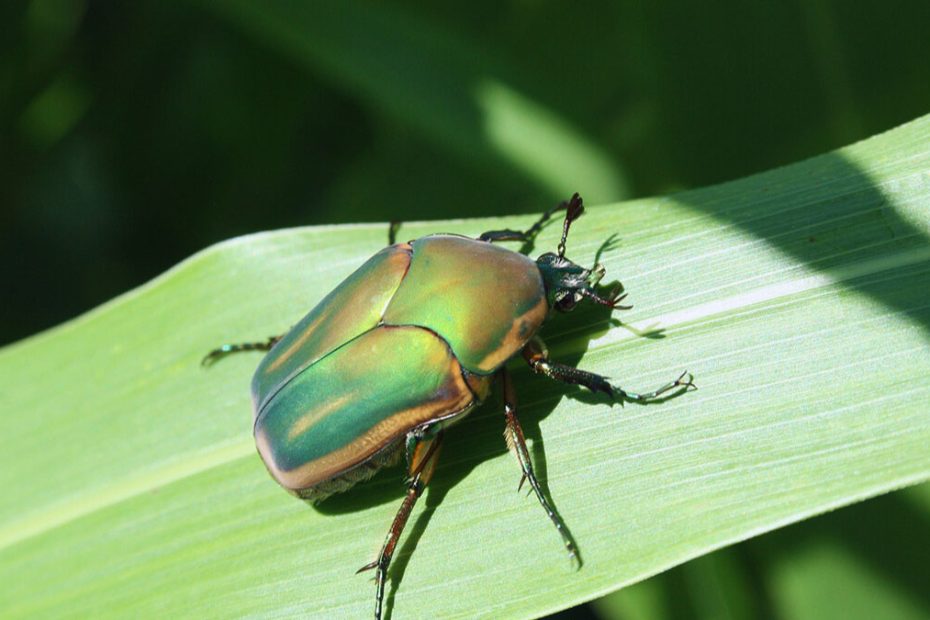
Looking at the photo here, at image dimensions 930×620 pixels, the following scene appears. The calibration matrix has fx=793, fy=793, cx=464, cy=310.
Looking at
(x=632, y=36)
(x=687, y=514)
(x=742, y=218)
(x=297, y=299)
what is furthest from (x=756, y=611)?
(x=632, y=36)

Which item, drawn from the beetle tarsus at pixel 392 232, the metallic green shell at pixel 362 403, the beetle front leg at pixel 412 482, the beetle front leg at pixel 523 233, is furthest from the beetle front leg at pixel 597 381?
the beetle tarsus at pixel 392 232

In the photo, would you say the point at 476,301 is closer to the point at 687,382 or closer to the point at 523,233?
the point at 523,233

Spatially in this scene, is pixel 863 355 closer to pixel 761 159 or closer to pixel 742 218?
pixel 742 218

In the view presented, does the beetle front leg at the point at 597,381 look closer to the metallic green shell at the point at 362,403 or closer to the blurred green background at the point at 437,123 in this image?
the metallic green shell at the point at 362,403

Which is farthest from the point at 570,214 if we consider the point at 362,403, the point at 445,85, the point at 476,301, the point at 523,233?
the point at 445,85

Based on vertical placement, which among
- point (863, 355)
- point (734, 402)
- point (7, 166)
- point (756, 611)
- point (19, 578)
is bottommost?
point (756, 611)
